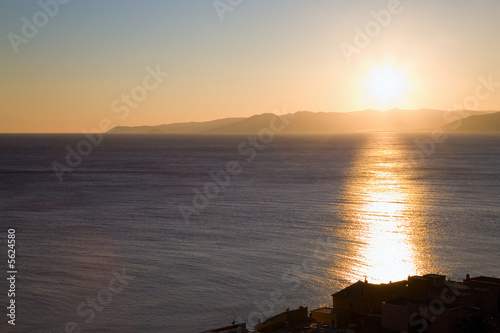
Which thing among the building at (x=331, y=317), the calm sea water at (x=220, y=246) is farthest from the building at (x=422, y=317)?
the calm sea water at (x=220, y=246)

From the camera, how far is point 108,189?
88.4 m

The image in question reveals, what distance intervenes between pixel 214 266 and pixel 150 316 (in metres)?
9.10

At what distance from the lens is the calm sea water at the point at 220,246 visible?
31.8 metres

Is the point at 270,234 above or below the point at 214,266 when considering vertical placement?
above

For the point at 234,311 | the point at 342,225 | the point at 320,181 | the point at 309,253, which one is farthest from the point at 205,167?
the point at 234,311

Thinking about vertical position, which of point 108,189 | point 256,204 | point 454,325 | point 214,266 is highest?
point 108,189

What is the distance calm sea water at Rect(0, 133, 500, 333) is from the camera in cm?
3181

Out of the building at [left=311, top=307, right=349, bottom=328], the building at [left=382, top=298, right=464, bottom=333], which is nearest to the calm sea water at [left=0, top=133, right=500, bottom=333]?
the building at [left=311, top=307, right=349, bottom=328]

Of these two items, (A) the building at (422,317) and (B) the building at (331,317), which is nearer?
(A) the building at (422,317)

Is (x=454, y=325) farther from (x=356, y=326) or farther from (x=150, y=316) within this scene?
(x=150, y=316)

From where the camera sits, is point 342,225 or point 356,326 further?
point 342,225

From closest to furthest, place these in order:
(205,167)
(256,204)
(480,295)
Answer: (480,295) → (256,204) → (205,167)

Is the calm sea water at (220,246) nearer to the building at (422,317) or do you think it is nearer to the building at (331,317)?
the building at (331,317)

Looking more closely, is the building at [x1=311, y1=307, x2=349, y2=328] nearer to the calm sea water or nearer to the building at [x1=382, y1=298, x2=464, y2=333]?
the building at [x1=382, y1=298, x2=464, y2=333]
